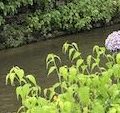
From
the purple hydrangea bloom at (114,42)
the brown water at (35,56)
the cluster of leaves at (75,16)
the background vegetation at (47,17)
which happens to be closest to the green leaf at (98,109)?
the purple hydrangea bloom at (114,42)

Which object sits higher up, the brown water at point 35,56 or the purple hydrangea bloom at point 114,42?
the brown water at point 35,56

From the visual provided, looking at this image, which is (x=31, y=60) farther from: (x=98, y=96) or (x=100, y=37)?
(x=98, y=96)

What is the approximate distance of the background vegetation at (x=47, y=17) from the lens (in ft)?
51.3

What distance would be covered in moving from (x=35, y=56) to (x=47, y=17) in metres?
3.40

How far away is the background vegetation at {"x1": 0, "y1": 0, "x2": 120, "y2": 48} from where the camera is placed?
51.3 feet

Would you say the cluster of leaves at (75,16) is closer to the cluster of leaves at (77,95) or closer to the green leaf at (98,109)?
the cluster of leaves at (77,95)

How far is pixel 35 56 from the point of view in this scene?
541 inches

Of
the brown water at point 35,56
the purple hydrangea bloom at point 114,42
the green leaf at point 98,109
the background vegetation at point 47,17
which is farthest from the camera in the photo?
the background vegetation at point 47,17

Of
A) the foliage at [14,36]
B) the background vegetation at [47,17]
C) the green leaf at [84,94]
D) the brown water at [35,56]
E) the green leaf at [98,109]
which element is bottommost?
the green leaf at [98,109]

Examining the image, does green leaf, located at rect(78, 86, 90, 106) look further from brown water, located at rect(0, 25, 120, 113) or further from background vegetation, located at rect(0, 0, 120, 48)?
background vegetation, located at rect(0, 0, 120, 48)

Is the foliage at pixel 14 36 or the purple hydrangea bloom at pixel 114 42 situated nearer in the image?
the purple hydrangea bloom at pixel 114 42

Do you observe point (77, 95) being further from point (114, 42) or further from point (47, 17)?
point (47, 17)

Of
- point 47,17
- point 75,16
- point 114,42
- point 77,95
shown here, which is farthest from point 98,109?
point 75,16

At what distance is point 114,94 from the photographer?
2840 mm
